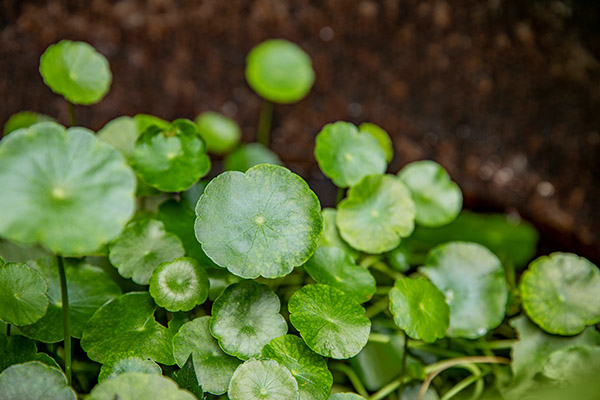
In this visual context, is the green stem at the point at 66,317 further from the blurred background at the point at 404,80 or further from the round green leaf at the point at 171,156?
the blurred background at the point at 404,80

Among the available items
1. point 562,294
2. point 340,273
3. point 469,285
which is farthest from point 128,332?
point 562,294

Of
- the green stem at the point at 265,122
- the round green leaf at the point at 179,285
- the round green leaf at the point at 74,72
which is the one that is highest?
the round green leaf at the point at 74,72

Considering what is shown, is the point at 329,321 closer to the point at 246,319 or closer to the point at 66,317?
the point at 246,319

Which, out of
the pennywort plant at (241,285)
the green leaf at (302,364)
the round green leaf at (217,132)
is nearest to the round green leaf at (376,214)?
the pennywort plant at (241,285)

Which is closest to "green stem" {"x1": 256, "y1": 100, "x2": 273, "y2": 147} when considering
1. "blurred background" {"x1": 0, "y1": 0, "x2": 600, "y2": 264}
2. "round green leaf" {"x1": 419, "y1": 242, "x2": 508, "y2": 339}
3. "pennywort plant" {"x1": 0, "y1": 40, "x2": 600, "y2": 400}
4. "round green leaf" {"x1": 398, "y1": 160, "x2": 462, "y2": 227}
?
"blurred background" {"x1": 0, "y1": 0, "x2": 600, "y2": 264}

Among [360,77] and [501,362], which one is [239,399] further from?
[360,77]

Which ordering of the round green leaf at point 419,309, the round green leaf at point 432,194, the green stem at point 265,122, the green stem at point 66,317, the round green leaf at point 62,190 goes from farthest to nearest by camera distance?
the green stem at point 265,122, the round green leaf at point 432,194, the round green leaf at point 419,309, the green stem at point 66,317, the round green leaf at point 62,190

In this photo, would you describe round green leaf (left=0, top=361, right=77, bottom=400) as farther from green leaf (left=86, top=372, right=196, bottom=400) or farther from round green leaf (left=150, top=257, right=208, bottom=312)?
round green leaf (left=150, top=257, right=208, bottom=312)
